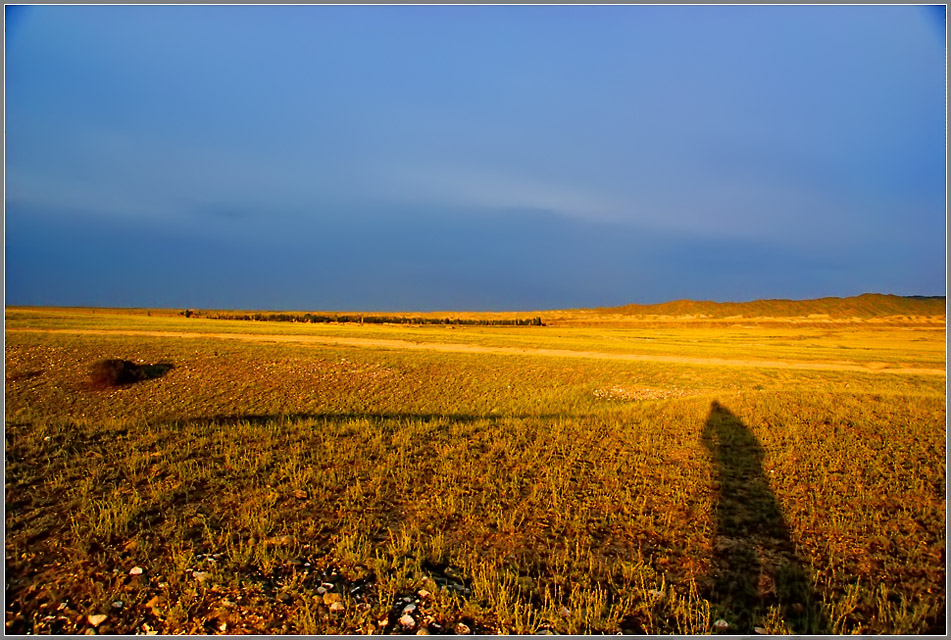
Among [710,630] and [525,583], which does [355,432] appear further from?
[710,630]

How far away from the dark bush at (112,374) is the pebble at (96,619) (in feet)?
73.9

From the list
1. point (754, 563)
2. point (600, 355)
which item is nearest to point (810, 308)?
point (600, 355)

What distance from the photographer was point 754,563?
5477mm

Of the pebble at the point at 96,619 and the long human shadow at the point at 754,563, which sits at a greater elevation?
the pebble at the point at 96,619

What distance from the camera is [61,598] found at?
4559 millimetres

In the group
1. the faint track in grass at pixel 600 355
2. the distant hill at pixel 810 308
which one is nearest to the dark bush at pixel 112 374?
the faint track in grass at pixel 600 355

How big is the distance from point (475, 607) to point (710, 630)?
2.20m

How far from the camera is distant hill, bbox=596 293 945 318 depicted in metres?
74.6

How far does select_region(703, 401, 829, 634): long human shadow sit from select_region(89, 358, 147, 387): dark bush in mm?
25773

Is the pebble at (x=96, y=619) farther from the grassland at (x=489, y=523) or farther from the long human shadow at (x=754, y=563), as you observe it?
the long human shadow at (x=754, y=563)

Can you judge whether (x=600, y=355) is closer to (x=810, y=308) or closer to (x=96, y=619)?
(x=96, y=619)

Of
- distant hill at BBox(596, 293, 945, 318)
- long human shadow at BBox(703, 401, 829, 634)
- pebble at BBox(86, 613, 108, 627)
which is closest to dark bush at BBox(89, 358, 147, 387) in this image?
pebble at BBox(86, 613, 108, 627)

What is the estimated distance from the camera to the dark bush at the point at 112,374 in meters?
A: 22.2

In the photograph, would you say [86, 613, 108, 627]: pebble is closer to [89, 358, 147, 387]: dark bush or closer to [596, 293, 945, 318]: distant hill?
[89, 358, 147, 387]: dark bush
